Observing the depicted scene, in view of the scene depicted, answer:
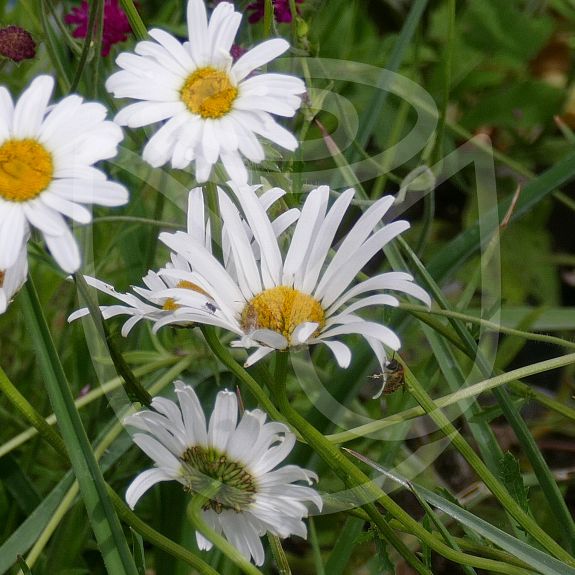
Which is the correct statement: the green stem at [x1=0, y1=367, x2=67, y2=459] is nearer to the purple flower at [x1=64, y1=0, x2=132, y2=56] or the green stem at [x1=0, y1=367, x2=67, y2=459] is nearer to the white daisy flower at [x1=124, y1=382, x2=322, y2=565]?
the white daisy flower at [x1=124, y1=382, x2=322, y2=565]

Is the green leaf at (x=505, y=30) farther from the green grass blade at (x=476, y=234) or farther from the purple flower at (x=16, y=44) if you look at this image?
the purple flower at (x=16, y=44)

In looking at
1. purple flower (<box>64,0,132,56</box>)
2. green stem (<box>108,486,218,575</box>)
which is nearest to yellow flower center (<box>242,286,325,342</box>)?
green stem (<box>108,486,218,575</box>)

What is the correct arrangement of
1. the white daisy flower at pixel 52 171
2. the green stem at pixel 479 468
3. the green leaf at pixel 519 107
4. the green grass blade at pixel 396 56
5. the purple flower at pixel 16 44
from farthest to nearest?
the green leaf at pixel 519 107, the green grass blade at pixel 396 56, the purple flower at pixel 16 44, the green stem at pixel 479 468, the white daisy flower at pixel 52 171

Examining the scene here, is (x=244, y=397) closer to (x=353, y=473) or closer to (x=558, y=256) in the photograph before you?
(x=353, y=473)

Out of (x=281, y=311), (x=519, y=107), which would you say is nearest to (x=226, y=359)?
(x=281, y=311)

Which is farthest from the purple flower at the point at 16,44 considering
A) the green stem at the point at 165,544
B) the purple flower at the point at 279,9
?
the green stem at the point at 165,544

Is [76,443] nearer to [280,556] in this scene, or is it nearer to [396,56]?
[280,556]

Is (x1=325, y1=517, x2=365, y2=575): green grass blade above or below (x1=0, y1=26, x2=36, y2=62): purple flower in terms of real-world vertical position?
below

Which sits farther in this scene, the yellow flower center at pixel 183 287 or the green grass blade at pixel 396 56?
the green grass blade at pixel 396 56
